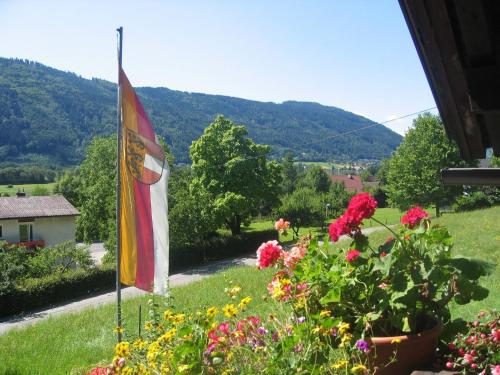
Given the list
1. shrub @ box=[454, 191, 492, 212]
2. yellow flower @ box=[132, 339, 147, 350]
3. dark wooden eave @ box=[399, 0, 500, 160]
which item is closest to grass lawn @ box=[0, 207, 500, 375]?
yellow flower @ box=[132, 339, 147, 350]

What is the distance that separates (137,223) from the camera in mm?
5355

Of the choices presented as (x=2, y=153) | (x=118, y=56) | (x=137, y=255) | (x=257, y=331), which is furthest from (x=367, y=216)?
(x=2, y=153)

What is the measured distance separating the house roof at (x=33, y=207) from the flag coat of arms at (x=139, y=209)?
3291cm

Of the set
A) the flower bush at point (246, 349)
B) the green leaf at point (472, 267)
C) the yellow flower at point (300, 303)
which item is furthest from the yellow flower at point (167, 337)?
the green leaf at point (472, 267)

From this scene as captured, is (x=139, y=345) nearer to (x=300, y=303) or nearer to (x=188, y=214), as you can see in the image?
(x=300, y=303)

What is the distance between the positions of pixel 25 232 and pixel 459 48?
125 ft

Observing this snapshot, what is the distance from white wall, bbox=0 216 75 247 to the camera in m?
34.3

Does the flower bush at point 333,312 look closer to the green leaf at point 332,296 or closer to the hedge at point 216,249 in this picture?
the green leaf at point 332,296

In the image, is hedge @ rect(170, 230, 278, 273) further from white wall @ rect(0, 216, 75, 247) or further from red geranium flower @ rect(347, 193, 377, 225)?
red geranium flower @ rect(347, 193, 377, 225)

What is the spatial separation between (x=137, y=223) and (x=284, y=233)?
2.26 metres

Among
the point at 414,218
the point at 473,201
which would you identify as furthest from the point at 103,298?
the point at 473,201

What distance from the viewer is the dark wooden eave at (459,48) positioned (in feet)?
4.35

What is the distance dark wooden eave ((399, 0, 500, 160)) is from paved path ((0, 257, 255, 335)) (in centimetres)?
1775

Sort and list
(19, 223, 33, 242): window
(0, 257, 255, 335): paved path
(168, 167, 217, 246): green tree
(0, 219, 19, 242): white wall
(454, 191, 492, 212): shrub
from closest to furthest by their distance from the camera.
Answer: (0, 257, 255, 335): paved path
(168, 167, 217, 246): green tree
(0, 219, 19, 242): white wall
(19, 223, 33, 242): window
(454, 191, 492, 212): shrub
